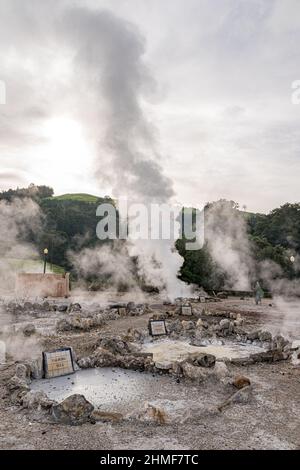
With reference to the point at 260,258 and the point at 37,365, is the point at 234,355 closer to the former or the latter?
the point at 37,365

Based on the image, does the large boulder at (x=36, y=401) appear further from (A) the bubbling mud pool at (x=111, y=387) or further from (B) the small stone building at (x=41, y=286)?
(B) the small stone building at (x=41, y=286)

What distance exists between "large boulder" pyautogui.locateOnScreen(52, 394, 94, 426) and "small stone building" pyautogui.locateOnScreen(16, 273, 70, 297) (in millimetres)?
→ 20210

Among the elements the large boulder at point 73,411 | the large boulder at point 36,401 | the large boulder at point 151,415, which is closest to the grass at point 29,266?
the large boulder at point 36,401

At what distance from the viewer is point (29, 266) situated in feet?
130

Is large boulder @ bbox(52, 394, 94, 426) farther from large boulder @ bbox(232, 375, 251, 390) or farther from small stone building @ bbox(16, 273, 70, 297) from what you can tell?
small stone building @ bbox(16, 273, 70, 297)

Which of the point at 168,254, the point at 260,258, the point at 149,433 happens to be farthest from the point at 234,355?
the point at 260,258

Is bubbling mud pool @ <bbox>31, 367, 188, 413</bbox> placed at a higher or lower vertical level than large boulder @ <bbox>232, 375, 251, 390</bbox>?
lower

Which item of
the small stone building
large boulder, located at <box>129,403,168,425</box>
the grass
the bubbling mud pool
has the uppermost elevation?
the grass

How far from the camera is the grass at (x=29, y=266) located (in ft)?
126

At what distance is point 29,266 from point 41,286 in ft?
46.6

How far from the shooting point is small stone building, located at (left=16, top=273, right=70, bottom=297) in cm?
2631

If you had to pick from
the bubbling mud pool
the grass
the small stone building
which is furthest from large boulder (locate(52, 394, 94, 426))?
the grass

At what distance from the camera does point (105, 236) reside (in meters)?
48.0

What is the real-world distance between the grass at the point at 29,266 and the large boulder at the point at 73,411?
32244 mm
